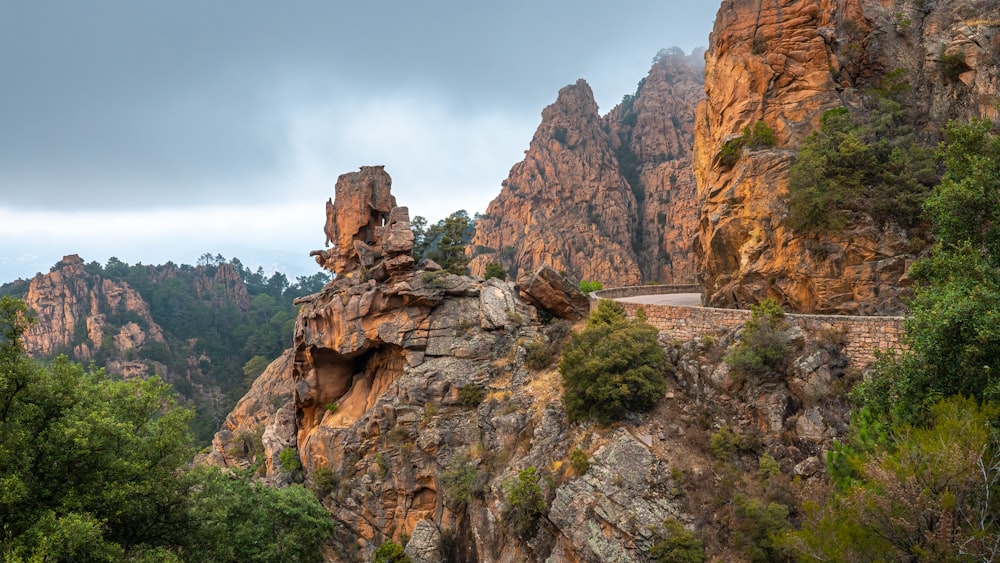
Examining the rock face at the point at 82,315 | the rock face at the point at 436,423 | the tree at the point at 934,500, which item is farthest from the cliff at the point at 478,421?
the rock face at the point at 82,315

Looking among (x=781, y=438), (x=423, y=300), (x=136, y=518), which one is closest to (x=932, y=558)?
(x=781, y=438)

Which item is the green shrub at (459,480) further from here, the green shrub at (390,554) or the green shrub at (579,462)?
the green shrub at (579,462)

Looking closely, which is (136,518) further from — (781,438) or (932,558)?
(781,438)

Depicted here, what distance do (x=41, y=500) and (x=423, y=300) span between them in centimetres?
1867

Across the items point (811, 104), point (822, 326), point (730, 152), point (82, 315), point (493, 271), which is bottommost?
point (822, 326)

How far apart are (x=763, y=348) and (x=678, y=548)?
7.82m

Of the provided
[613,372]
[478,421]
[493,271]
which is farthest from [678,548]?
[493,271]

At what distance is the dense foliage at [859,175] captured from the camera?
1997 cm

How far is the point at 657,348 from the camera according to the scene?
21.3 meters

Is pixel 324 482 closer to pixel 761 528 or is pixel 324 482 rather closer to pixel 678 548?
pixel 678 548

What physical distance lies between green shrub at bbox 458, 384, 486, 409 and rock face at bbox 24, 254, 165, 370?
72.2 m

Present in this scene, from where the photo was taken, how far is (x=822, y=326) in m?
18.5

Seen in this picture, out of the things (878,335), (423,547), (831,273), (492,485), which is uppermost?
(831,273)

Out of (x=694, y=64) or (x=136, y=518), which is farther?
(x=694, y=64)
